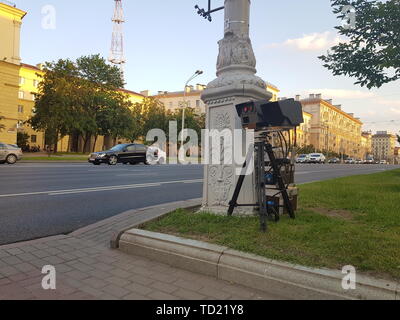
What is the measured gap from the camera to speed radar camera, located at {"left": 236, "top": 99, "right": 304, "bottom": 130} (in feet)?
12.6

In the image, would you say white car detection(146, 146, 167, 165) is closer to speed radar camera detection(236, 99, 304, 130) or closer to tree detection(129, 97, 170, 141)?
speed radar camera detection(236, 99, 304, 130)

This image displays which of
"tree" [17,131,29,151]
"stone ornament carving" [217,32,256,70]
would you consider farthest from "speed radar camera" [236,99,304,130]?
"tree" [17,131,29,151]

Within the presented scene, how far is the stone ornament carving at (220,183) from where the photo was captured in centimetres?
477

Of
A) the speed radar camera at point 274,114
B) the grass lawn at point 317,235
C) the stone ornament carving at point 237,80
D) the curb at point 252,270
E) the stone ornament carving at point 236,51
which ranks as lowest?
the curb at point 252,270

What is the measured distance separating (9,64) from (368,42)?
122 ft

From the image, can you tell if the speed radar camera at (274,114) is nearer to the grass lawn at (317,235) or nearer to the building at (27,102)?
the grass lawn at (317,235)

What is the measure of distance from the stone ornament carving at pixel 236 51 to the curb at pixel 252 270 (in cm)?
293

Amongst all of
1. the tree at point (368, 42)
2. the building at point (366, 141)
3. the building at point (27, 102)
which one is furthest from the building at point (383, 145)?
the tree at point (368, 42)

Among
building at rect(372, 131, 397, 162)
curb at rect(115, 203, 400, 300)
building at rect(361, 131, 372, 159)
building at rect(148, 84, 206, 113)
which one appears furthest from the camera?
building at rect(372, 131, 397, 162)

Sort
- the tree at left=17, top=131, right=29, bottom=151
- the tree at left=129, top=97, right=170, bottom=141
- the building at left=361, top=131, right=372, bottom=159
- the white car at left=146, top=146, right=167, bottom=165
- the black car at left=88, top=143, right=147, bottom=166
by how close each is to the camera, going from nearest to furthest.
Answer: the black car at left=88, top=143, right=147, bottom=166, the white car at left=146, top=146, right=167, bottom=165, the tree at left=17, top=131, right=29, bottom=151, the tree at left=129, top=97, right=170, bottom=141, the building at left=361, top=131, right=372, bottom=159

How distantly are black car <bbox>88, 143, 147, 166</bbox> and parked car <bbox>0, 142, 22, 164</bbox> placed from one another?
477 cm

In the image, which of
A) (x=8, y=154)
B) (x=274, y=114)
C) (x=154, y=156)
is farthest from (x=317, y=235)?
(x=154, y=156)

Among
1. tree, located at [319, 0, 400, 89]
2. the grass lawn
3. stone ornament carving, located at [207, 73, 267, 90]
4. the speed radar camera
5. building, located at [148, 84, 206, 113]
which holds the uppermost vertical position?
building, located at [148, 84, 206, 113]

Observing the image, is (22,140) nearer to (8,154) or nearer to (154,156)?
(8,154)
